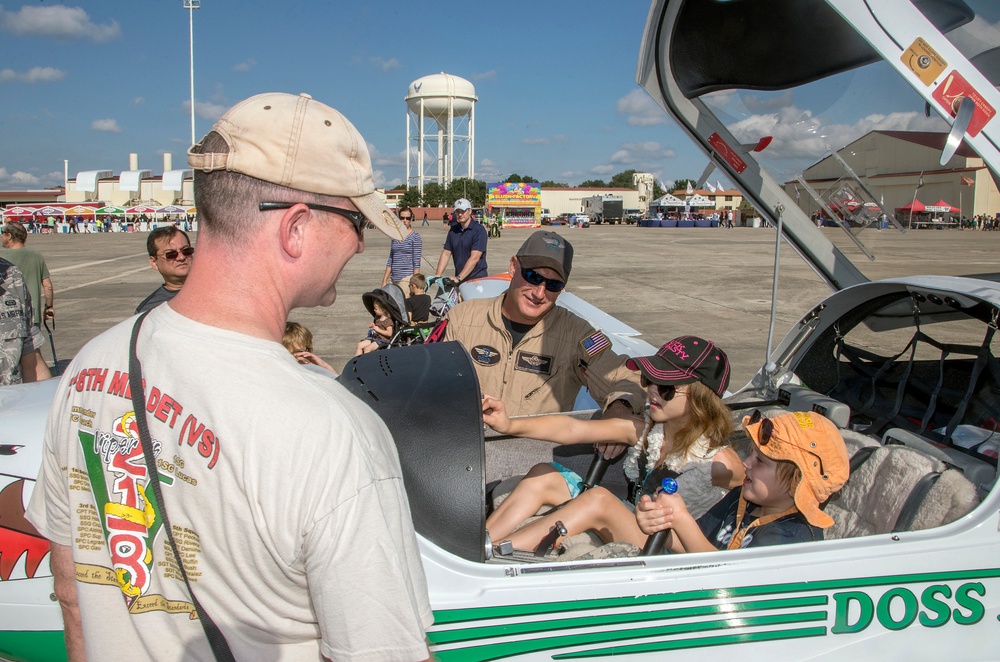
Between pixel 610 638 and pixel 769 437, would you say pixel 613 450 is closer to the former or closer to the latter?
pixel 769 437

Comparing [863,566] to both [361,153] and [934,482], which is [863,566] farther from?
[361,153]

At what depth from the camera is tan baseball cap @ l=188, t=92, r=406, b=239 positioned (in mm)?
1064

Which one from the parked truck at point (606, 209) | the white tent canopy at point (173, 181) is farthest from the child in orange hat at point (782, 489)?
the white tent canopy at point (173, 181)

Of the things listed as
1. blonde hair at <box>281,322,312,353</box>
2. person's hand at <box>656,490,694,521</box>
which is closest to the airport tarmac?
person's hand at <box>656,490,694,521</box>

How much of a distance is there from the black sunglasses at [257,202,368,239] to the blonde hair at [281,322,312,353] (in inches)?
108

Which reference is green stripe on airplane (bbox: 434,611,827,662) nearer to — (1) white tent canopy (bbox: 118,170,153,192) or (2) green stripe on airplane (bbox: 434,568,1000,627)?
(2) green stripe on airplane (bbox: 434,568,1000,627)

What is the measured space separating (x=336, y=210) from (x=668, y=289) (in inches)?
558

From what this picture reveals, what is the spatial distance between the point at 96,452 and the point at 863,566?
1.91 metres

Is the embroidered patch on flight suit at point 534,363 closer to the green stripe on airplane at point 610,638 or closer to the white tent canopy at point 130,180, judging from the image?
the green stripe on airplane at point 610,638

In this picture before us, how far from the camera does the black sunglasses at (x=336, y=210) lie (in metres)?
1.08

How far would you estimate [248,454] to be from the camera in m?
0.95

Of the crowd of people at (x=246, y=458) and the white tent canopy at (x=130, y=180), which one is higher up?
the white tent canopy at (x=130, y=180)

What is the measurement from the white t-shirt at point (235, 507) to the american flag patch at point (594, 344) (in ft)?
7.61

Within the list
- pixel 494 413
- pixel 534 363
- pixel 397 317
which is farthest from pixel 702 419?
pixel 397 317
